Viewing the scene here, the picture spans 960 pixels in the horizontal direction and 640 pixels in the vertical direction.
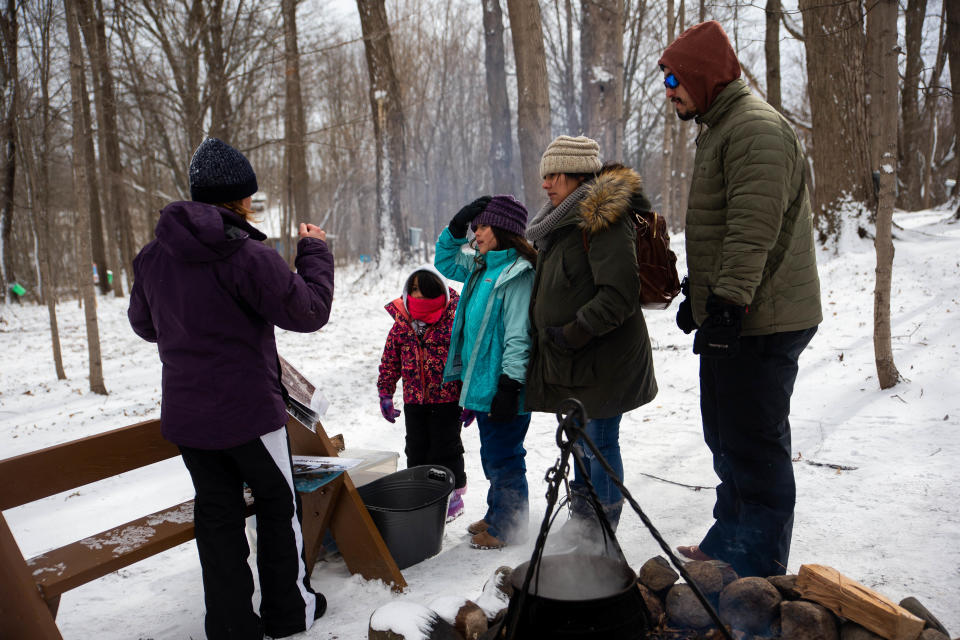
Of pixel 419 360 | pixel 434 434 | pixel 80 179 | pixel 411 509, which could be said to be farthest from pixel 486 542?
pixel 80 179

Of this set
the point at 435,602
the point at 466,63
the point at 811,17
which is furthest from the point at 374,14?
the point at 466,63

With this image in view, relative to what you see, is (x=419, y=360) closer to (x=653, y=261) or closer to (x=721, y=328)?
(x=653, y=261)

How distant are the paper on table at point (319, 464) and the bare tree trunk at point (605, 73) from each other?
739cm

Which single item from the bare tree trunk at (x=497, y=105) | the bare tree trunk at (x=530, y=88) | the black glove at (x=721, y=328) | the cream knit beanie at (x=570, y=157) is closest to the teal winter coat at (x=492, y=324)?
the cream knit beanie at (x=570, y=157)

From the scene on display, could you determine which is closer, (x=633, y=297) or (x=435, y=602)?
(x=435, y=602)

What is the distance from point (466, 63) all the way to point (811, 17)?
2751 centimetres

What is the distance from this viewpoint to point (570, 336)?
9.46ft

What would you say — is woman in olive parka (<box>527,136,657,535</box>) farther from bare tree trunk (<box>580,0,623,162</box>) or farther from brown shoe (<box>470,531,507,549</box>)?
bare tree trunk (<box>580,0,623,162</box>)

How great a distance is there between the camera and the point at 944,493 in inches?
134

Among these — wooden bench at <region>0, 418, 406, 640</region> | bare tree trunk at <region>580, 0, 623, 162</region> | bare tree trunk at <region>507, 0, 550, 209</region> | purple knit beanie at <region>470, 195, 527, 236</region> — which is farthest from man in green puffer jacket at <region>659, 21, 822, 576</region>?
bare tree trunk at <region>580, 0, 623, 162</region>

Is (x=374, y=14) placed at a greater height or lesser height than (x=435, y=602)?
greater

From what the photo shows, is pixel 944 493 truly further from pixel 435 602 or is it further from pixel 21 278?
pixel 21 278

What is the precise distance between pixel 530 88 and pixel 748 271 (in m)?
7.15

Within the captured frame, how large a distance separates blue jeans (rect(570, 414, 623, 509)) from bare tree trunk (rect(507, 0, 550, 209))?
19.9ft
